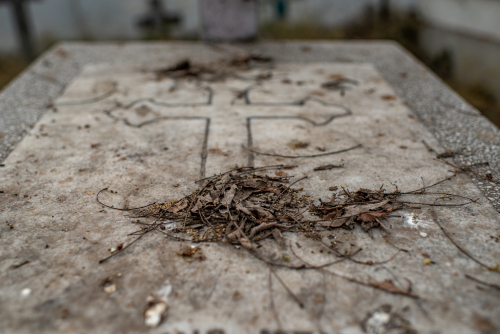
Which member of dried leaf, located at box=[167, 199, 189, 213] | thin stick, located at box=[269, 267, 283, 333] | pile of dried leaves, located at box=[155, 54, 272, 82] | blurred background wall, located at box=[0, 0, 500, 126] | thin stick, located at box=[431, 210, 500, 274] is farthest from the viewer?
blurred background wall, located at box=[0, 0, 500, 126]

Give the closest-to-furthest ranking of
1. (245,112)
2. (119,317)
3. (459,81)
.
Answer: (119,317) < (245,112) < (459,81)

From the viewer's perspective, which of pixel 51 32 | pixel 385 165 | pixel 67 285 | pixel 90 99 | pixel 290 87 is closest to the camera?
pixel 67 285

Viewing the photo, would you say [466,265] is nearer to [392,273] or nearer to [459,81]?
[392,273]

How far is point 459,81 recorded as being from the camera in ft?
16.5

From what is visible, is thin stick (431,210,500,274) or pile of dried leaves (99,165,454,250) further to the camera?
pile of dried leaves (99,165,454,250)

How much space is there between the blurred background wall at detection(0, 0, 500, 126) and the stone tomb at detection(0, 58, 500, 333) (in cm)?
344

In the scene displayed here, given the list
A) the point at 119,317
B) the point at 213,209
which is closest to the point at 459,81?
the point at 213,209

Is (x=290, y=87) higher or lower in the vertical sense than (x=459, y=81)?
higher

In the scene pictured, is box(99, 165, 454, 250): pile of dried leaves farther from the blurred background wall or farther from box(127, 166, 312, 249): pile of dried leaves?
the blurred background wall

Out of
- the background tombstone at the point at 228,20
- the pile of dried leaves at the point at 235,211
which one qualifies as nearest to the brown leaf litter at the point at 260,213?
the pile of dried leaves at the point at 235,211

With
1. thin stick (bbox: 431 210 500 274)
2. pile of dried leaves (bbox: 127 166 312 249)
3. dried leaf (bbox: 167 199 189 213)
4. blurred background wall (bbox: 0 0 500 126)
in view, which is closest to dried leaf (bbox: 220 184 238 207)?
pile of dried leaves (bbox: 127 166 312 249)

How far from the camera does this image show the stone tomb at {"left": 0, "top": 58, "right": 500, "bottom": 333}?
1344mm

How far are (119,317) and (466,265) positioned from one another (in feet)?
4.31

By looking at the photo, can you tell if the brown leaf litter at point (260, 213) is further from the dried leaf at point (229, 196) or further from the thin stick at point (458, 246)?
the thin stick at point (458, 246)
